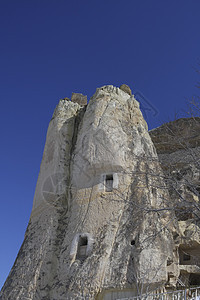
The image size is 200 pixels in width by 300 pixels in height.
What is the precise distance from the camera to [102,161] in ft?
45.1

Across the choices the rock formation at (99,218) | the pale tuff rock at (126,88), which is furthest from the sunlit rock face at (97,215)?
the pale tuff rock at (126,88)

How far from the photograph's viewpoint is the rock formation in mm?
10641

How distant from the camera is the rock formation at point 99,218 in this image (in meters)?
10.6

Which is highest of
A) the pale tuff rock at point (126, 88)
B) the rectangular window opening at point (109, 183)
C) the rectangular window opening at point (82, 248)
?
the pale tuff rock at point (126, 88)

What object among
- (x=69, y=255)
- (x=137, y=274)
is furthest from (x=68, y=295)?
(x=137, y=274)

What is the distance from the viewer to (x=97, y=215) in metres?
12.4

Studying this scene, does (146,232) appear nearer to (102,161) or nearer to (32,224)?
(102,161)

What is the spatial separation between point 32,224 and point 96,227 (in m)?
3.64

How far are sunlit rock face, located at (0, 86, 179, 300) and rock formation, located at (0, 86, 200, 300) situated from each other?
33 mm

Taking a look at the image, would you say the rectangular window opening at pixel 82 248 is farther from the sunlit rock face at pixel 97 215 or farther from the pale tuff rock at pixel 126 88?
the pale tuff rock at pixel 126 88

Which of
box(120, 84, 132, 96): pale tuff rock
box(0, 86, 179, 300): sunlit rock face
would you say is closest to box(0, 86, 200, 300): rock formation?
box(0, 86, 179, 300): sunlit rock face

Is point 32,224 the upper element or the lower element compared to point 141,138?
lower

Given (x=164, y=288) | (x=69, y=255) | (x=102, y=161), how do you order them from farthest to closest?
(x=102, y=161)
(x=69, y=255)
(x=164, y=288)

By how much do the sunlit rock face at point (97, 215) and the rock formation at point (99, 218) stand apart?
0.03 metres
